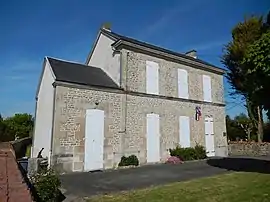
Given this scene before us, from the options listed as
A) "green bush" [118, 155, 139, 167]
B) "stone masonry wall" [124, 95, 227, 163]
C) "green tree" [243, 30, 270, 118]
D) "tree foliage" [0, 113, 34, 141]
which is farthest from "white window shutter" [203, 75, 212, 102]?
"tree foliage" [0, 113, 34, 141]

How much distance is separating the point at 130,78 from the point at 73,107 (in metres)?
4.20

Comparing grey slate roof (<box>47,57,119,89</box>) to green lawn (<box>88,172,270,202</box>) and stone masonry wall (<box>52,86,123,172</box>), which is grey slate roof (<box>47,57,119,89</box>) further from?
green lawn (<box>88,172,270,202</box>)

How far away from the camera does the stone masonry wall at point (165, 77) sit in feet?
49.9

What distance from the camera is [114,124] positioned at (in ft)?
45.7

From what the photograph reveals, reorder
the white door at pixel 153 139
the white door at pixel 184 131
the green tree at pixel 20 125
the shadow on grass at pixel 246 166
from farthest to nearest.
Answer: the green tree at pixel 20 125
the white door at pixel 184 131
the white door at pixel 153 139
the shadow on grass at pixel 246 166

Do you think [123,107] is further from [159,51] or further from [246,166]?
[246,166]

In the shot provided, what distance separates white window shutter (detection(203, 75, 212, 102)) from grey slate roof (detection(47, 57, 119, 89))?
7764 millimetres

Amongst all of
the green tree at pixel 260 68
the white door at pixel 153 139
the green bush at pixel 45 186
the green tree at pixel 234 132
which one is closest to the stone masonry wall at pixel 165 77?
the white door at pixel 153 139

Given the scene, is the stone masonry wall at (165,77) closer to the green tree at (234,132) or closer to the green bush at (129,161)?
the green bush at (129,161)

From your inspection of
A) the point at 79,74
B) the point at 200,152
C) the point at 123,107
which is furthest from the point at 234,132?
the point at 79,74

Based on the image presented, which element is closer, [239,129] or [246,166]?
[246,166]

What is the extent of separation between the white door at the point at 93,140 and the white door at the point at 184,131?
6024 mm

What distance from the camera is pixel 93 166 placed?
12797 mm

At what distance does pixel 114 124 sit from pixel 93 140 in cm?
160
